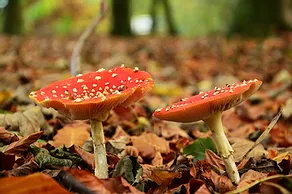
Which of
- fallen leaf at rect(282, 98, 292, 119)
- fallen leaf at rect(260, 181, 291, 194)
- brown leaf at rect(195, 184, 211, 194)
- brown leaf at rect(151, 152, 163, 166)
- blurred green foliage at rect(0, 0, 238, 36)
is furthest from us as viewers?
blurred green foliage at rect(0, 0, 238, 36)

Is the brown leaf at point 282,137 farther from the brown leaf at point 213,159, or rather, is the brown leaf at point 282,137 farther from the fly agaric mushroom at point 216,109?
the fly agaric mushroom at point 216,109

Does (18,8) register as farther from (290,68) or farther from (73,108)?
(73,108)

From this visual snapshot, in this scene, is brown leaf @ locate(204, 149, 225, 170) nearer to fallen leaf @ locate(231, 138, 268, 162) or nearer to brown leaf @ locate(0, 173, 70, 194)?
fallen leaf @ locate(231, 138, 268, 162)

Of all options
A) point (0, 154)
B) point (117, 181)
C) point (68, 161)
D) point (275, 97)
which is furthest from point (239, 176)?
point (275, 97)

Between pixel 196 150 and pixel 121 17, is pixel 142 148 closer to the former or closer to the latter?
pixel 196 150

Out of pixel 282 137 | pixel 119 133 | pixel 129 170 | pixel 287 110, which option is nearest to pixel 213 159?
pixel 129 170

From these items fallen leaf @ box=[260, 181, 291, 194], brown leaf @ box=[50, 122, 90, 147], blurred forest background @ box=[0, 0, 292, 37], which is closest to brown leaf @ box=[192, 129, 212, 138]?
brown leaf @ box=[50, 122, 90, 147]
